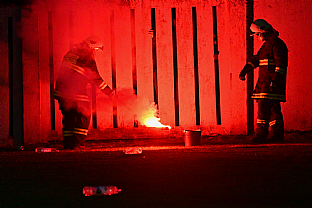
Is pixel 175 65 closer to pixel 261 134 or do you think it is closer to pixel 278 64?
pixel 278 64

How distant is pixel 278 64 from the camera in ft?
25.5

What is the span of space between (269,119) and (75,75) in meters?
3.01

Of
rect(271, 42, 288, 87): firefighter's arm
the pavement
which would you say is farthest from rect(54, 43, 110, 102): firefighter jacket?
rect(271, 42, 288, 87): firefighter's arm

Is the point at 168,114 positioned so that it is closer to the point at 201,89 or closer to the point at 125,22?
the point at 201,89

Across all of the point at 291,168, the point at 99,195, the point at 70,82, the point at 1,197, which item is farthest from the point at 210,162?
the point at 70,82

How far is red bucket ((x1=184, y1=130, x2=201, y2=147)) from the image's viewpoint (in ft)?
24.6

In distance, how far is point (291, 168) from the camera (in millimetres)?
4605

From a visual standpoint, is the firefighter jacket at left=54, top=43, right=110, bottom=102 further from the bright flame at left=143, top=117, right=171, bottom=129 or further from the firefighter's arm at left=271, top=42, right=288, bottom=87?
the firefighter's arm at left=271, top=42, right=288, bottom=87

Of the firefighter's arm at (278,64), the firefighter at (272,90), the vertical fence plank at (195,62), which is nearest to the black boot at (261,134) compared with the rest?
the firefighter at (272,90)

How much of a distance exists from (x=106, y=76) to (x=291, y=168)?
5197 millimetres

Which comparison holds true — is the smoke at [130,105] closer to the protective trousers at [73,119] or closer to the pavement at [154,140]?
the pavement at [154,140]

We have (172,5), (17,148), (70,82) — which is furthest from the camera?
(172,5)

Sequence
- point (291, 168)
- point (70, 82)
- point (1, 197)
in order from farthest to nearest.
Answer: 1. point (70, 82)
2. point (291, 168)
3. point (1, 197)

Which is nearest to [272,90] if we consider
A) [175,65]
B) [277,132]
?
[277,132]
